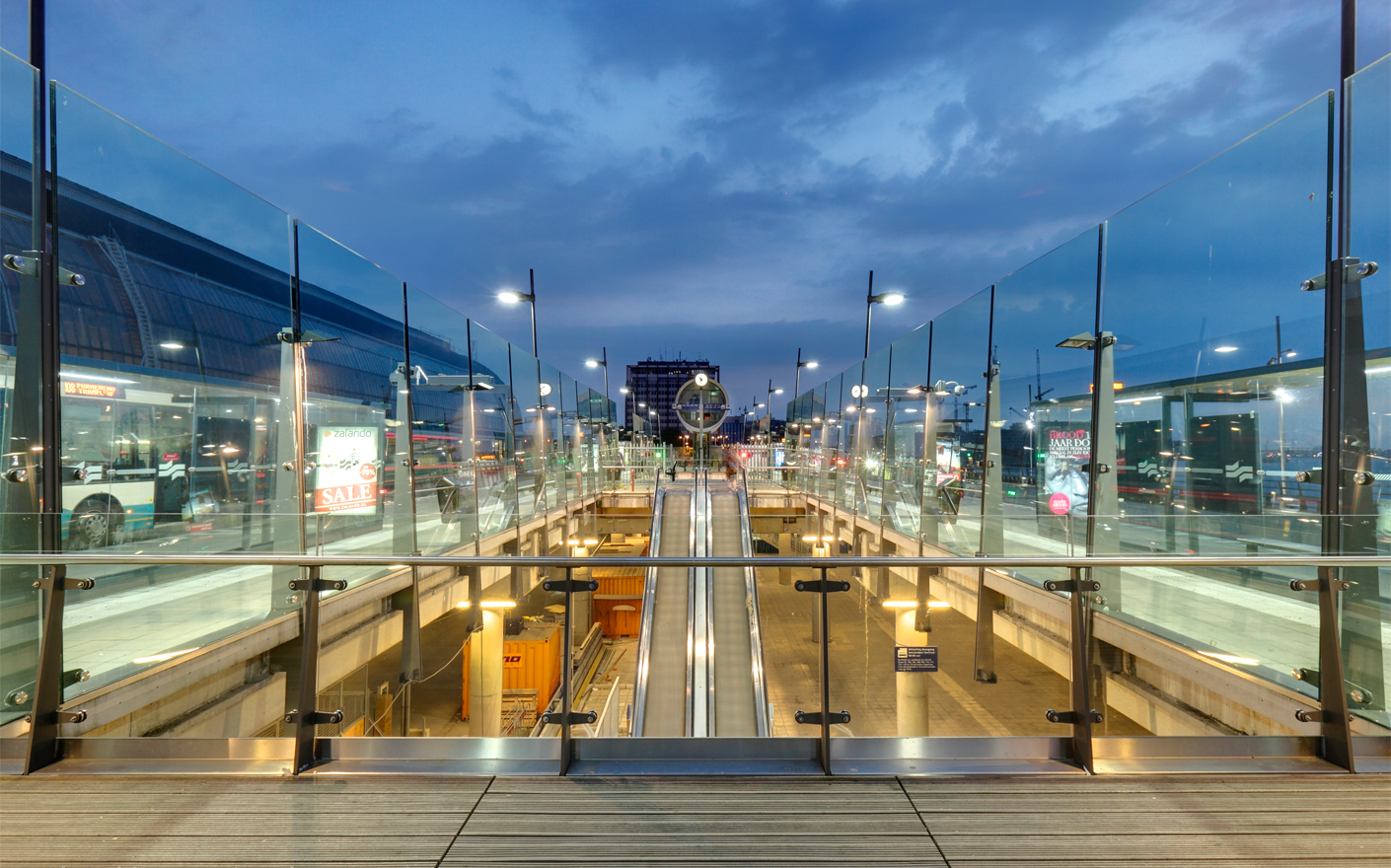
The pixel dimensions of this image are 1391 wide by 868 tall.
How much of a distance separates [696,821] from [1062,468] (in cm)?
731

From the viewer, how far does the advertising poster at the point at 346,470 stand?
6.96m

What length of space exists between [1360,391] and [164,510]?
30.1 ft

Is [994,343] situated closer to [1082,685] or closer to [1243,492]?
[1243,492]

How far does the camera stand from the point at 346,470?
24.5 ft

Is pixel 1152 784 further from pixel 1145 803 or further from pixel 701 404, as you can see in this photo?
pixel 701 404

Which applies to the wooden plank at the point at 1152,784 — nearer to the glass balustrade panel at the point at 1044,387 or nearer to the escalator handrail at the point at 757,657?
the glass balustrade panel at the point at 1044,387

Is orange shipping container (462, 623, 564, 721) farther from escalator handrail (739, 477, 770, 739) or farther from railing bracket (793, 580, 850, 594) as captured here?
escalator handrail (739, 477, 770, 739)

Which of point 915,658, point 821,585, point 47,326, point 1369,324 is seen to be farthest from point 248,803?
point 1369,324

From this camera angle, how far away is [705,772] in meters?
2.50

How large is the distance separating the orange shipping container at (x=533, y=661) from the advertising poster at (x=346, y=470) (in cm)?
471

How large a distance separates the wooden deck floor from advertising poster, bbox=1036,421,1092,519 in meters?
5.04

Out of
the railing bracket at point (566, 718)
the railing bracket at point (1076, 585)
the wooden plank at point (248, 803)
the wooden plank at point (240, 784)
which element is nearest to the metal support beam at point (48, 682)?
the wooden plank at point (240, 784)

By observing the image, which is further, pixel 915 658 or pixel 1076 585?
pixel 915 658

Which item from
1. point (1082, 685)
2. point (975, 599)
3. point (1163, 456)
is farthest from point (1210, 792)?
point (1163, 456)
